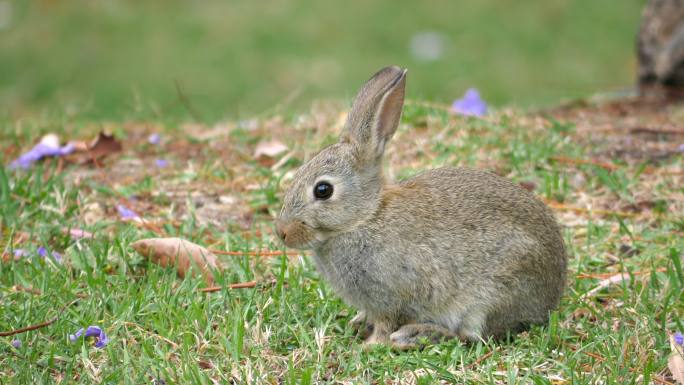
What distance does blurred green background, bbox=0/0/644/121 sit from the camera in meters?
11.7

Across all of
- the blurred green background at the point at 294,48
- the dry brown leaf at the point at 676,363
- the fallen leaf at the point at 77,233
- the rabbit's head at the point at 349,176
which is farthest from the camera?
the blurred green background at the point at 294,48

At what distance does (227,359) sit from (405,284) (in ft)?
2.94

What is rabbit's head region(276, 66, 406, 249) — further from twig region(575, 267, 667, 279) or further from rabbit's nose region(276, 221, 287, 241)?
twig region(575, 267, 667, 279)

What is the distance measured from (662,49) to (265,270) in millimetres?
5126

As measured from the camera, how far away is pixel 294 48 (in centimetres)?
1279

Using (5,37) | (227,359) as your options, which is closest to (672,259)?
(227,359)

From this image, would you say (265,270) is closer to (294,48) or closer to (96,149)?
(96,149)

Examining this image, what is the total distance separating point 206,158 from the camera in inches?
261

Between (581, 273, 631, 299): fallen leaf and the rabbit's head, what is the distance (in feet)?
4.02

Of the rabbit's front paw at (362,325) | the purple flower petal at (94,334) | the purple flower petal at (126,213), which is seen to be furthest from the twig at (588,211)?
the purple flower petal at (94,334)

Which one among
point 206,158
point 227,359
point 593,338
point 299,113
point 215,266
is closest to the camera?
point 227,359

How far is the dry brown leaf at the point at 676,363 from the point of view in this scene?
380cm

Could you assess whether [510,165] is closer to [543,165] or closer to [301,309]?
[543,165]

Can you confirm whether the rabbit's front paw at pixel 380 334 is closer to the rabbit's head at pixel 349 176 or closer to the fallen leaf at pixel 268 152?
the rabbit's head at pixel 349 176
